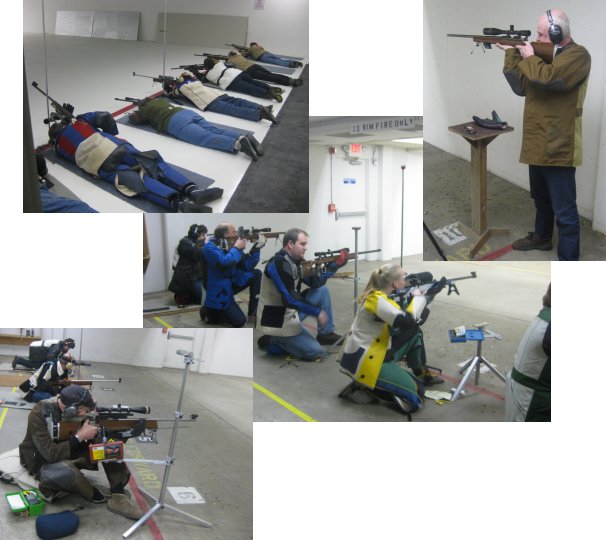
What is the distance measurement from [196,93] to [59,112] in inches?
23.9

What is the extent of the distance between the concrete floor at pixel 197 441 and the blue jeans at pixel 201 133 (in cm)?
101

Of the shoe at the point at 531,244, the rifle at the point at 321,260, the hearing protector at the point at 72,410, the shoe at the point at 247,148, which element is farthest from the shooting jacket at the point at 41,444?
the shoe at the point at 531,244

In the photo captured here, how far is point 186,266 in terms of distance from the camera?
324 cm

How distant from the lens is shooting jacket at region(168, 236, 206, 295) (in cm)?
321

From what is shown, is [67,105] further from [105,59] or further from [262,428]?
[262,428]

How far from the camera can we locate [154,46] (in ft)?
10.8

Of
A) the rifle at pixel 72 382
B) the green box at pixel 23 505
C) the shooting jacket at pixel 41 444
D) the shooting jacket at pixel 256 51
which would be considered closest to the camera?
the green box at pixel 23 505

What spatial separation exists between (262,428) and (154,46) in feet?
5.87

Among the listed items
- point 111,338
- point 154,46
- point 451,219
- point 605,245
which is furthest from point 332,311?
point 154,46

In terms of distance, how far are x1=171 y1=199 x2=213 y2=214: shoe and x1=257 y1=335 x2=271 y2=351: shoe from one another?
24.0 inches

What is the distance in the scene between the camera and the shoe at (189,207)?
3.16 metres

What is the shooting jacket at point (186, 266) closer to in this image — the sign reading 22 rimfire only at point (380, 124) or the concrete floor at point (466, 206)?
the sign reading 22 rimfire only at point (380, 124)

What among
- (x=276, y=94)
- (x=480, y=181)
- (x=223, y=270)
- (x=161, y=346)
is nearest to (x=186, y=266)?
(x=223, y=270)

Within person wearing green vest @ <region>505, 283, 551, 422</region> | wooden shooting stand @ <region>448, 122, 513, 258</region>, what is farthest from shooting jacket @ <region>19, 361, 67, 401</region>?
person wearing green vest @ <region>505, 283, 551, 422</region>
